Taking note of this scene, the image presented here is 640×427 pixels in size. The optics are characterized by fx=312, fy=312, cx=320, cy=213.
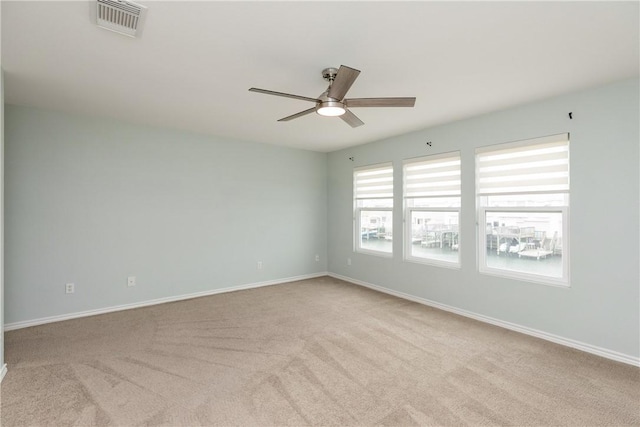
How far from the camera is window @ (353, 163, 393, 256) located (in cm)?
510

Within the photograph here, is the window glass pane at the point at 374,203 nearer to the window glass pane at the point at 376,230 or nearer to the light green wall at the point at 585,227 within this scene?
the window glass pane at the point at 376,230

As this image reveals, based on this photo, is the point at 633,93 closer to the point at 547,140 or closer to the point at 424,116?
the point at 547,140

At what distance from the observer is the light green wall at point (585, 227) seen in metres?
2.76

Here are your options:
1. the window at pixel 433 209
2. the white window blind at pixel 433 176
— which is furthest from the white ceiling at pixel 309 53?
the window at pixel 433 209

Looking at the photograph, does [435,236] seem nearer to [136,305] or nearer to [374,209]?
[374,209]

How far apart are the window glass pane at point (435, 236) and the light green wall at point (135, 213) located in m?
2.20

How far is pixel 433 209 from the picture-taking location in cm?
440

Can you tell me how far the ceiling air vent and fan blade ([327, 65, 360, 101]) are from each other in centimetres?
122

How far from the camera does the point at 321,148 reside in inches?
231

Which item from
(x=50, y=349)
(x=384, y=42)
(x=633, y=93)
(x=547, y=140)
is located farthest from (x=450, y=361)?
(x=50, y=349)

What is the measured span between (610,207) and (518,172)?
2.88ft

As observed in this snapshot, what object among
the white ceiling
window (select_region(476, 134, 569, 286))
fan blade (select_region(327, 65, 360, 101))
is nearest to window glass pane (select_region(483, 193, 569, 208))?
window (select_region(476, 134, 569, 286))

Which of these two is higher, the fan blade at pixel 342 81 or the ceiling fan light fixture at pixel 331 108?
the fan blade at pixel 342 81

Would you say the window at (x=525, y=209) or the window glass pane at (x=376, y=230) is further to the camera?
the window glass pane at (x=376, y=230)
